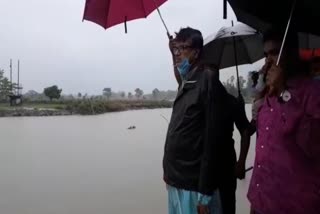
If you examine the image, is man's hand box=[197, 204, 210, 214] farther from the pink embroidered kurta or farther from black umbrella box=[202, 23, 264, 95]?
black umbrella box=[202, 23, 264, 95]

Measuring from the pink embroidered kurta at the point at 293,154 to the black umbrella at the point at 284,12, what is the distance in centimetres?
21

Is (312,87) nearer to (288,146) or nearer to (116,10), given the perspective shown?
(288,146)

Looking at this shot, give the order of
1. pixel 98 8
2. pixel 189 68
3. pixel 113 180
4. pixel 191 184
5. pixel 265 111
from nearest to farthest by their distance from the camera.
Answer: pixel 265 111 → pixel 191 184 → pixel 189 68 → pixel 98 8 → pixel 113 180

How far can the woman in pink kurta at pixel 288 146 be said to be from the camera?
1093mm

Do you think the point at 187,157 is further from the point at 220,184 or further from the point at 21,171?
the point at 21,171

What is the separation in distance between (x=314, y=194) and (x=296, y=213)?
0.07 metres

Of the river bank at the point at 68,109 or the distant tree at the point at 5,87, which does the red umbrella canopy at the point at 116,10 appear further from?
the distant tree at the point at 5,87

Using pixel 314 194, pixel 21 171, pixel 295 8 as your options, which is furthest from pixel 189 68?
pixel 21 171

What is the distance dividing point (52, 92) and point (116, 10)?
3615 cm

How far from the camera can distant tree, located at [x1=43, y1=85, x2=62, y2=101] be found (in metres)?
36.8

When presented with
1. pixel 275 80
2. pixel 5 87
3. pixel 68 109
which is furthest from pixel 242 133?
pixel 5 87

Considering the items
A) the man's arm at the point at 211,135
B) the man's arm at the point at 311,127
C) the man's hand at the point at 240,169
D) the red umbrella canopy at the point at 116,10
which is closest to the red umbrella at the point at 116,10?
the red umbrella canopy at the point at 116,10

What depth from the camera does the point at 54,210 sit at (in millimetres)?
4613

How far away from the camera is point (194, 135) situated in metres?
1.62
